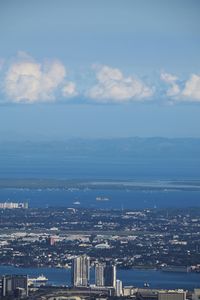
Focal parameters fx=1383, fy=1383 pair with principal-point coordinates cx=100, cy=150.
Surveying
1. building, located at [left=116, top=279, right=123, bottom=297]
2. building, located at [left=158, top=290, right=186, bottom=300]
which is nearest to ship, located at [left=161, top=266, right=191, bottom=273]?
building, located at [left=116, top=279, right=123, bottom=297]

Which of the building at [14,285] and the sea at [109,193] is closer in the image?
the building at [14,285]

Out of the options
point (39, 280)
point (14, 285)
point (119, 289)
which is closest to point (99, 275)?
point (39, 280)

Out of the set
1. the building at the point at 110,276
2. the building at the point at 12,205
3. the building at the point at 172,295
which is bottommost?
the building at the point at 172,295

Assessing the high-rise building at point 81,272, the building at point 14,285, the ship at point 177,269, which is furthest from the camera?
the ship at point 177,269

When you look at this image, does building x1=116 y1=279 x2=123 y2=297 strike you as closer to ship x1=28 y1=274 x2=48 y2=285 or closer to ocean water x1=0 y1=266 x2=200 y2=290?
ocean water x1=0 y1=266 x2=200 y2=290

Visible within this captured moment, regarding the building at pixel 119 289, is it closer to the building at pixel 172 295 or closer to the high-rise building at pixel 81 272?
the high-rise building at pixel 81 272

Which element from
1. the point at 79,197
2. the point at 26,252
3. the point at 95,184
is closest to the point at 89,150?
the point at 95,184

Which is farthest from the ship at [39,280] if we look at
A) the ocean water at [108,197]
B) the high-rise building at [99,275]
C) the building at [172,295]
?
the ocean water at [108,197]
